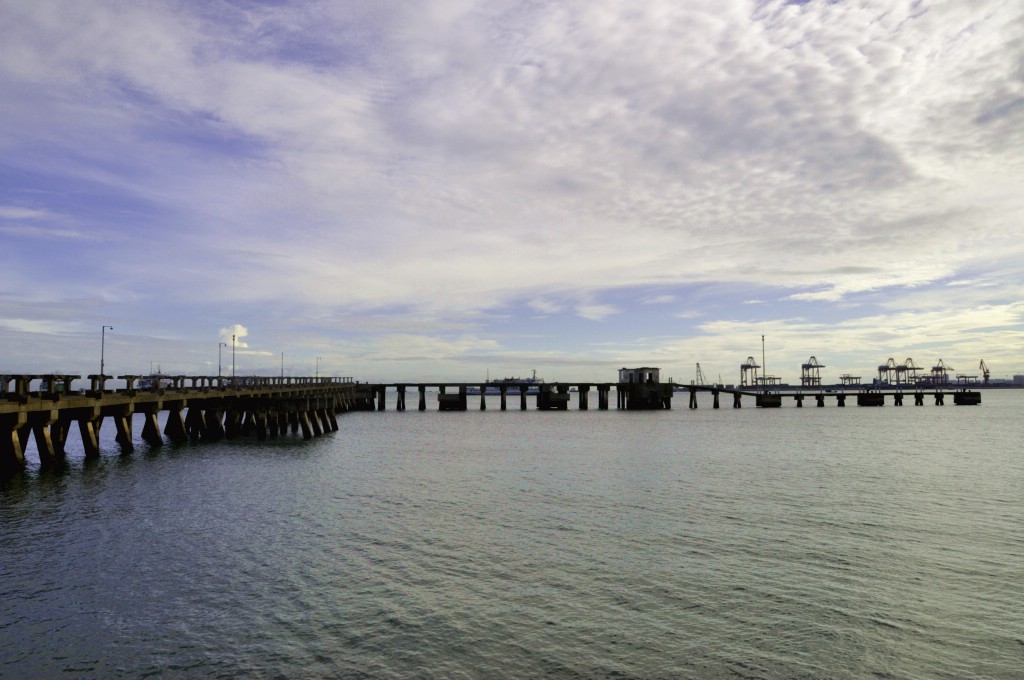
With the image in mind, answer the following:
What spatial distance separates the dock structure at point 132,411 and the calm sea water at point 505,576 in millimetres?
3076

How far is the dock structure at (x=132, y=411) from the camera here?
30922mm

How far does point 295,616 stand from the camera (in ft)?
43.3

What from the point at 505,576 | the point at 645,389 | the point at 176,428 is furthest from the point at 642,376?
the point at 505,576

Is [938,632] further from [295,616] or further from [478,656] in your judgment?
[295,616]

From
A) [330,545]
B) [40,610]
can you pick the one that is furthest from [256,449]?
A: [40,610]

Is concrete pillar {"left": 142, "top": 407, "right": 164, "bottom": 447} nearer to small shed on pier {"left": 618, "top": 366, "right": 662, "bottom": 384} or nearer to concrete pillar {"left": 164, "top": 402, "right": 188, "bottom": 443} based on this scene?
concrete pillar {"left": 164, "top": 402, "right": 188, "bottom": 443}

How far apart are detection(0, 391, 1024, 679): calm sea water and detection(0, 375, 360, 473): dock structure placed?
3076 millimetres

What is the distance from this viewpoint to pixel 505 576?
16000mm

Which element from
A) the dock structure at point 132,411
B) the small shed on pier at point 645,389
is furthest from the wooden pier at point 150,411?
the small shed on pier at point 645,389

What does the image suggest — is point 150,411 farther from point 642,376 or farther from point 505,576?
point 642,376

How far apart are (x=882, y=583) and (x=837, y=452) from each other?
36.8 m

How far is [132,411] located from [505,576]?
34404 mm

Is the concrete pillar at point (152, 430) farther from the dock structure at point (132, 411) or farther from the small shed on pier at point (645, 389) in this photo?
the small shed on pier at point (645, 389)

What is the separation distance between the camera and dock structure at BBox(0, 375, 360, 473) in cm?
3092
